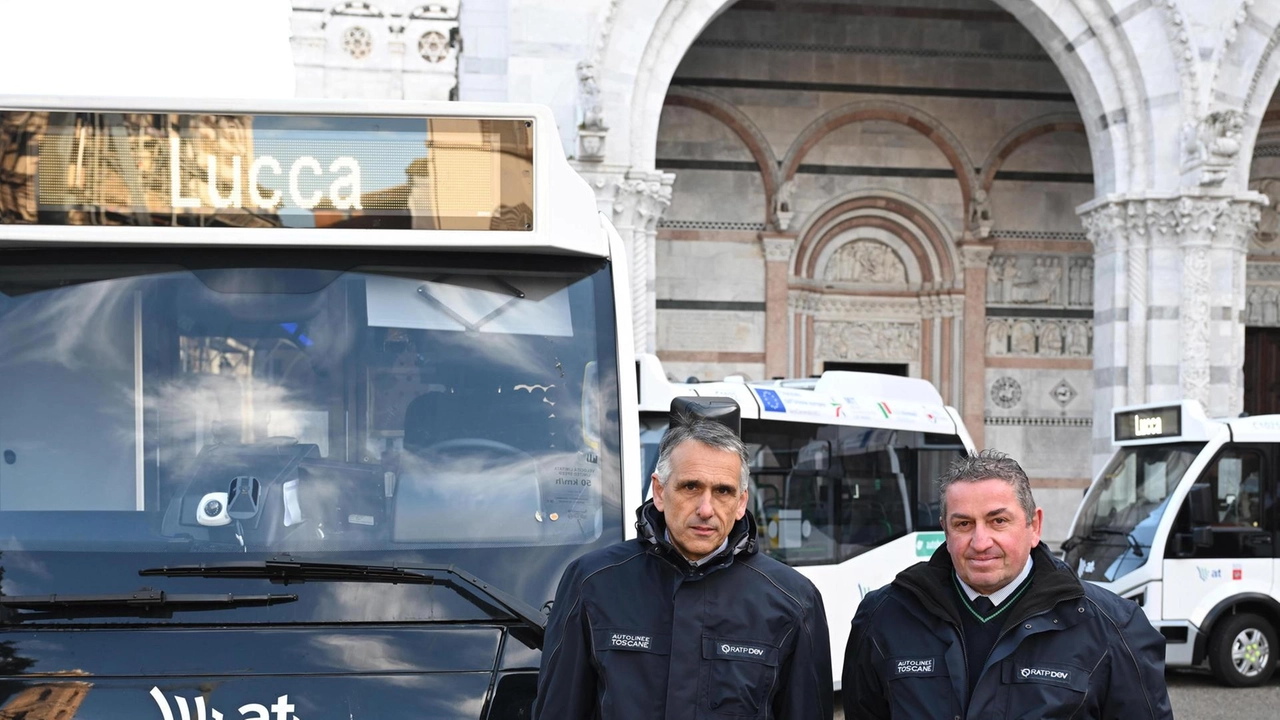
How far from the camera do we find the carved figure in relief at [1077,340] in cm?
1881

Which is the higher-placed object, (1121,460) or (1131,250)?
(1131,250)

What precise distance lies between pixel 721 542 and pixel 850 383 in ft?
28.3

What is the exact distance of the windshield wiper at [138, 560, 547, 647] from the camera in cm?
305

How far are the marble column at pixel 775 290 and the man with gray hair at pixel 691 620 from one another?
52.0 feet

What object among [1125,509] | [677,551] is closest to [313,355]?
[677,551]

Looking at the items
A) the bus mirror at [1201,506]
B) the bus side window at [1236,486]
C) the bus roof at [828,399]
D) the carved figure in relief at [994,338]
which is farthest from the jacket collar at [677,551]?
the carved figure in relief at [994,338]

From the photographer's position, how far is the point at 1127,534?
Result: 10961mm

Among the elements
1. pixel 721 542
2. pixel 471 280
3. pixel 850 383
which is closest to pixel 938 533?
pixel 850 383

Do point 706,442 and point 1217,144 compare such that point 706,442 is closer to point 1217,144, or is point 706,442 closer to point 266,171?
point 266,171

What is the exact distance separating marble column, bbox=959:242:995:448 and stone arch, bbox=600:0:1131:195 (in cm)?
375

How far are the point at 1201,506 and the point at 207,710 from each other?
30.8 feet

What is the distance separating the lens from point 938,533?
1095 centimetres

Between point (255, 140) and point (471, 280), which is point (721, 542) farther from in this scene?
point (255, 140)

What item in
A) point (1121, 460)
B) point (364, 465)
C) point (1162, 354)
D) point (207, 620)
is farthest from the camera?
point (1162, 354)
